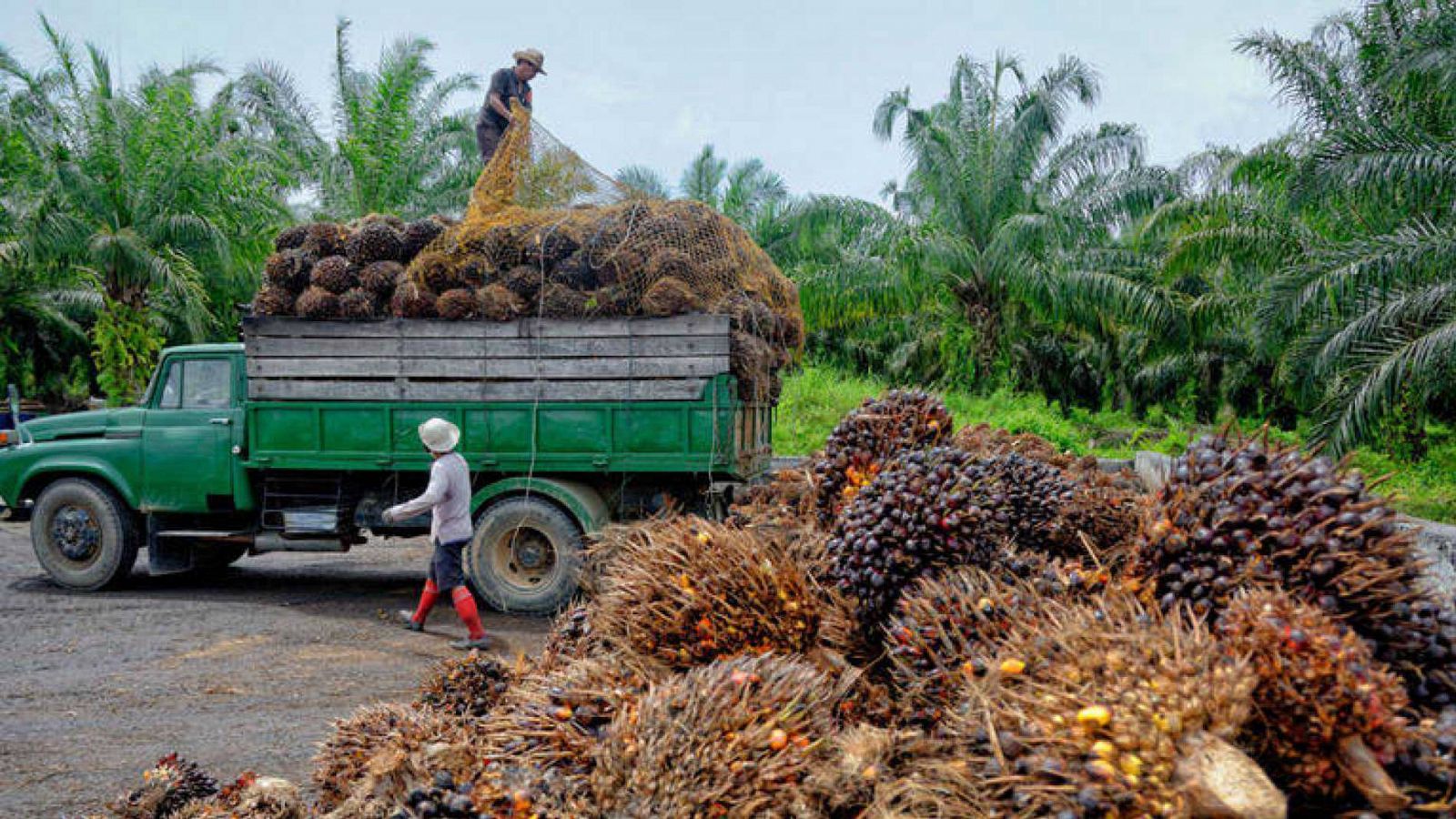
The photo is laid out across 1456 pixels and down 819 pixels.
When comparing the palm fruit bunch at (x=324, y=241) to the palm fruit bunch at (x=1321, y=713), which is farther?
the palm fruit bunch at (x=324, y=241)

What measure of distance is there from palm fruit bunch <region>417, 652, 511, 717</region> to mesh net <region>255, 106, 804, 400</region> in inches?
176

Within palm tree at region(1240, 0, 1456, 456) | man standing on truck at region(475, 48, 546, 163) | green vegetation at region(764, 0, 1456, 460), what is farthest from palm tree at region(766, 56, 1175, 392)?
man standing on truck at region(475, 48, 546, 163)

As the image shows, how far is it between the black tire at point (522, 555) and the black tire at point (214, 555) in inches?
112

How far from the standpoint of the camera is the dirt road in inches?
184

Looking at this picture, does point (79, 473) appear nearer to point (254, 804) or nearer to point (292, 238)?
point (292, 238)

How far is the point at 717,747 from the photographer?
2037 mm

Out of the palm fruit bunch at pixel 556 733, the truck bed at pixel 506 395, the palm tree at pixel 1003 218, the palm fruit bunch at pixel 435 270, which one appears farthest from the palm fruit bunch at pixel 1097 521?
the palm tree at pixel 1003 218

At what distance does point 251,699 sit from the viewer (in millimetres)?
5680

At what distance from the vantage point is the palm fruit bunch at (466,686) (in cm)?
322

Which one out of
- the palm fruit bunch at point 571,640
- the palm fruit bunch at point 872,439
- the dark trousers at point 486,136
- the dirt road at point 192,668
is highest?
the dark trousers at point 486,136

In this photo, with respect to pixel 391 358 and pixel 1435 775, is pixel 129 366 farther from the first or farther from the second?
pixel 1435 775

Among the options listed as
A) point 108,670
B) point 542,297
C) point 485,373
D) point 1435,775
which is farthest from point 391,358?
point 1435,775

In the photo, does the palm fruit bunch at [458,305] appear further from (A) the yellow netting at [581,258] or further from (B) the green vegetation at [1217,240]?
(B) the green vegetation at [1217,240]

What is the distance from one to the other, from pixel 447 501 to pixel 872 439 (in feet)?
14.1
